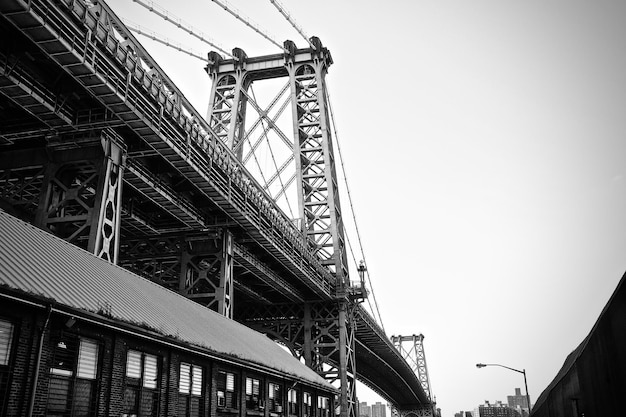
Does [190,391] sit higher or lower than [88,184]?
lower

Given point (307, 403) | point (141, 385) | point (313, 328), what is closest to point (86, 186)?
point (141, 385)

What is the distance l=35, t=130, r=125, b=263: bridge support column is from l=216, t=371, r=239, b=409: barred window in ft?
19.5

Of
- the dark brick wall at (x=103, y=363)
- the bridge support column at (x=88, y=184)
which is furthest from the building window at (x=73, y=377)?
the bridge support column at (x=88, y=184)

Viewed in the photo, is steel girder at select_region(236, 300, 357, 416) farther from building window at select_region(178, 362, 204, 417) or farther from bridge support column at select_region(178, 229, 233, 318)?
building window at select_region(178, 362, 204, 417)

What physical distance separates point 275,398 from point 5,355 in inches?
613

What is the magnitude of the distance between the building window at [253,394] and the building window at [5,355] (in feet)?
40.0

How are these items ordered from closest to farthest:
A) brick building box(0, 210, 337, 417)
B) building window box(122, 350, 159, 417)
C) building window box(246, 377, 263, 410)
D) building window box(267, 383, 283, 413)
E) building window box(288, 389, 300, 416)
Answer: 1. brick building box(0, 210, 337, 417)
2. building window box(122, 350, 159, 417)
3. building window box(246, 377, 263, 410)
4. building window box(267, 383, 283, 413)
5. building window box(288, 389, 300, 416)

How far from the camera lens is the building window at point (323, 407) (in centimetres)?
3206

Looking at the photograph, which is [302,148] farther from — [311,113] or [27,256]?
[27,256]

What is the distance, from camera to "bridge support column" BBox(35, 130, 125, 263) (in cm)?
1983

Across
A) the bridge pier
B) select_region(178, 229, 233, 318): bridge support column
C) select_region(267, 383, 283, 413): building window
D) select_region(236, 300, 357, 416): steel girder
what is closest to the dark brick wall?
select_region(267, 383, 283, 413): building window

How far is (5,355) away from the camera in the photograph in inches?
446

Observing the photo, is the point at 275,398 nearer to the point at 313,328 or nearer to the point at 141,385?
Result: the point at 141,385

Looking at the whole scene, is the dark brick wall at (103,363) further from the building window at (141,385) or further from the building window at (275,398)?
the building window at (275,398)
